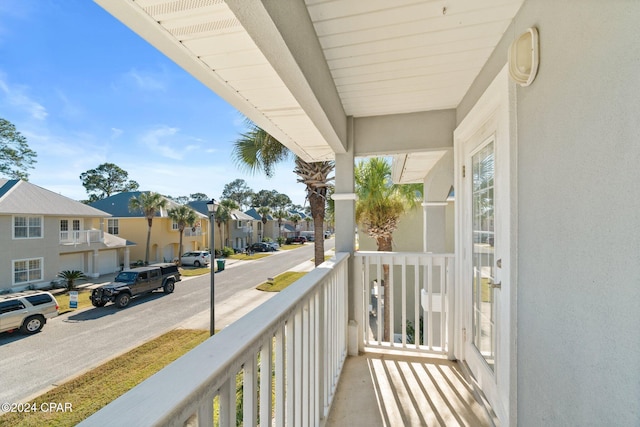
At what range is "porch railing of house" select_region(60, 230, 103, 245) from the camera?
13.2 m

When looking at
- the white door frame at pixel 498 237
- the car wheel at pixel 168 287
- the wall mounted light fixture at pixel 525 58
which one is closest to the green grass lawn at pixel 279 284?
the car wheel at pixel 168 287

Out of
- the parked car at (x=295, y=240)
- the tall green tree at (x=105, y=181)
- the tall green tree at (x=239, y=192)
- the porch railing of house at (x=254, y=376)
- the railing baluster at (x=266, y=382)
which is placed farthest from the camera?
the tall green tree at (x=239, y=192)

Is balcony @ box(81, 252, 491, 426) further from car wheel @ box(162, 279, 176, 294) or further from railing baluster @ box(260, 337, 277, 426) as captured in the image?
car wheel @ box(162, 279, 176, 294)

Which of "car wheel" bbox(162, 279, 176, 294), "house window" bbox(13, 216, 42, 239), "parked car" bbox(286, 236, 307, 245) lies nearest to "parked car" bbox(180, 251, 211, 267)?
"car wheel" bbox(162, 279, 176, 294)

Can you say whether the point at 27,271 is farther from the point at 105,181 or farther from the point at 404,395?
the point at 105,181

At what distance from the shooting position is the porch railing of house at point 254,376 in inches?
16.0

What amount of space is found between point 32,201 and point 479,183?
16.4 metres

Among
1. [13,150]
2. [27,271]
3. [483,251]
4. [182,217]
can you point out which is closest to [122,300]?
[27,271]

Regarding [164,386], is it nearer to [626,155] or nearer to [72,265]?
[626,155]

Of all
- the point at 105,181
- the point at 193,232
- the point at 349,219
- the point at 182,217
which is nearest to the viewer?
the point at 349,219

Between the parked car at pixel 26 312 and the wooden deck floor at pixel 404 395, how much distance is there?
9508 mm

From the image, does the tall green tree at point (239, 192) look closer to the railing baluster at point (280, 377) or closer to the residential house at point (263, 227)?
the residential house at point (263, 227)

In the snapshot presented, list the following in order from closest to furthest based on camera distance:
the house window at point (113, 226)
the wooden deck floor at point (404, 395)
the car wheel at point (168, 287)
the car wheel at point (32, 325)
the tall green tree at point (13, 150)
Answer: the wooden deck floor at point (404, 395)
the tall green tree at point (13, 150)
the car wheel at point (32, 325)
the car wheel at point (168, 287)
the house window at point (113, 226)

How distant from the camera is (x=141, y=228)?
766 inches
